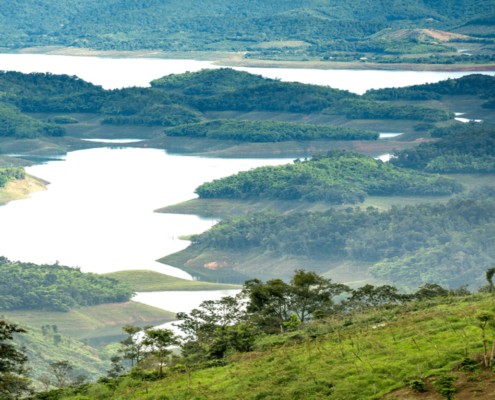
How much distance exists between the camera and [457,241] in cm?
10981

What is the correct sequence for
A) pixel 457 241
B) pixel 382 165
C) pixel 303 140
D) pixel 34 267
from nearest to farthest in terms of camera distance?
pixel 34 267
pixel 457 241
pixel 382 165
pixel 303 140

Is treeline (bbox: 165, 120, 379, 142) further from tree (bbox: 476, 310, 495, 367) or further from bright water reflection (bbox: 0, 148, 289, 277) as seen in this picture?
tree (bbox: 476, 310, 495, 367)

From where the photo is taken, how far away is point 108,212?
137375 mm

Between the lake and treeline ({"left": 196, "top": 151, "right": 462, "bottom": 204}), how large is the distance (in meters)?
6.15

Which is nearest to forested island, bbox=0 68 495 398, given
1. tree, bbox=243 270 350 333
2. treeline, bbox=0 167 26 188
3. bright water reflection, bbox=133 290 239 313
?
tree, bbox=243 270 350 333

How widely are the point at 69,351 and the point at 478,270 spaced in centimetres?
3723

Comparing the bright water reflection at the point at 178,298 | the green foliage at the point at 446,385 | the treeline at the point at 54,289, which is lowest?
the bright water reflection at the point at 178,298

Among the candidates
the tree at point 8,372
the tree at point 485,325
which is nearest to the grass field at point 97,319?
the tree at point 8,372

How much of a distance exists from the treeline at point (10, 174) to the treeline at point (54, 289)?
4842cm

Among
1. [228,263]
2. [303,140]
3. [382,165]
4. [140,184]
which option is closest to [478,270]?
[228,263]

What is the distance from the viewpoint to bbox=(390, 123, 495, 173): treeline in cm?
15534

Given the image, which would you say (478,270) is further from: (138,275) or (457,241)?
(138,275)

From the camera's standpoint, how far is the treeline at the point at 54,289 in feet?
292

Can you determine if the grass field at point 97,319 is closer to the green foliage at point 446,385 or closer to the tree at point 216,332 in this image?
the tree at point 216,332
